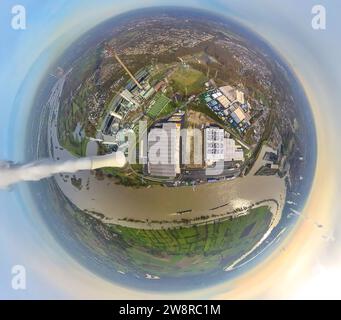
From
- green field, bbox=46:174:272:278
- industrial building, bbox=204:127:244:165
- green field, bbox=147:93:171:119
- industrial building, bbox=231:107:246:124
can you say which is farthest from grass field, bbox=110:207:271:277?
green field, bbox=147:93:171:119

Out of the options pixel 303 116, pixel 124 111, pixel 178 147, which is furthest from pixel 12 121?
pixel 303 116

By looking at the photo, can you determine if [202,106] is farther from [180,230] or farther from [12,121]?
[12,121]

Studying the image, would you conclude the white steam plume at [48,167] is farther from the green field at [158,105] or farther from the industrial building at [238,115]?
the industrial building at [238,115]

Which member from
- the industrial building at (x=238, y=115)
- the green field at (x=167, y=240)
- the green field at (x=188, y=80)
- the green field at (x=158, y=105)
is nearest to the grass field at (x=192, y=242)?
the green field at (x=167, y=240)

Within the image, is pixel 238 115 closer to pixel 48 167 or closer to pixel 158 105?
pixel 158 105

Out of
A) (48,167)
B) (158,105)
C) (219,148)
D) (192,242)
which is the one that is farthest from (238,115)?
(48,167)

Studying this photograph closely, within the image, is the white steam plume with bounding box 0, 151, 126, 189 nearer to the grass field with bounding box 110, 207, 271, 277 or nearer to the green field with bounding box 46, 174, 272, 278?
the green field with bounding box 46, 174, 272, 278
